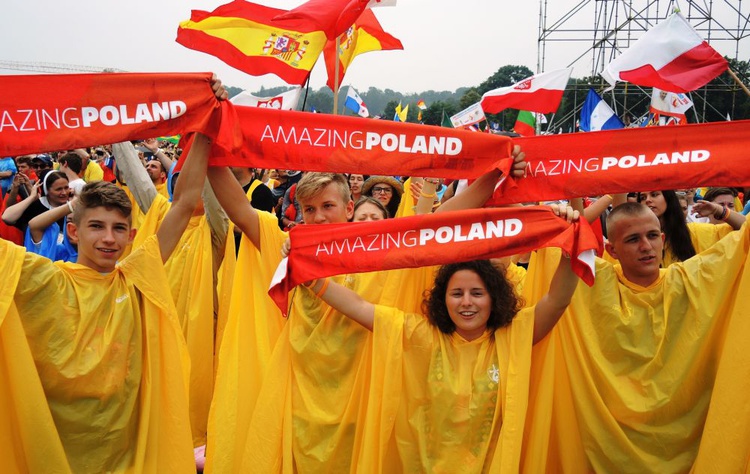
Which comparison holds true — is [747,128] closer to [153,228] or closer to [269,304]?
[269,304]

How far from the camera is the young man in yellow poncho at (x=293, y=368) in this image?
3.15 metres

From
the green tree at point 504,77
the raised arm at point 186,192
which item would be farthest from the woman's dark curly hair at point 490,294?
the green tree at point 504,77

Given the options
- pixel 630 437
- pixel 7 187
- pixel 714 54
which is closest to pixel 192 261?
pixel 630 437

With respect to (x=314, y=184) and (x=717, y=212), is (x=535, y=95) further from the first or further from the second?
(x=314, y=184)

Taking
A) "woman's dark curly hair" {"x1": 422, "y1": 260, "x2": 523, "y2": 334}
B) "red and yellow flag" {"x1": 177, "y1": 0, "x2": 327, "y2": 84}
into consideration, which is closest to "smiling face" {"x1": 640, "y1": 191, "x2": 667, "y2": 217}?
"woman's dark curly hair" {"x1": 422, "y1": 260, "x2": 523, "y2": 334}

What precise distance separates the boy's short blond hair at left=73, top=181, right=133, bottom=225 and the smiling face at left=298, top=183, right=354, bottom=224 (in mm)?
884

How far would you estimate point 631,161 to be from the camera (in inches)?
128

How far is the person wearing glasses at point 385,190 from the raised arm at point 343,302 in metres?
2.76

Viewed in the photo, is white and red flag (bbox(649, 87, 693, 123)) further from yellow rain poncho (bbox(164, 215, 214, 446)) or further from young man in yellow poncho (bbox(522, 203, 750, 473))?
yellow rain poncho (bbox(164, 215, 214, 446))

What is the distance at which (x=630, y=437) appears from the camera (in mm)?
3023

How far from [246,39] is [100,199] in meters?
3.26

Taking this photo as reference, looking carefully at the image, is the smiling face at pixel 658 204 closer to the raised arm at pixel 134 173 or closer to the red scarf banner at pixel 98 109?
the red scarf banner at pixel 98 109

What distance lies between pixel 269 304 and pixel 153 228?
1.76 meters

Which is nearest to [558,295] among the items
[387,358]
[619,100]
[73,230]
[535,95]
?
[387,358]
